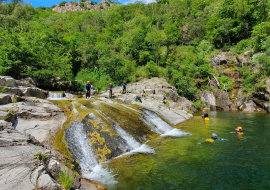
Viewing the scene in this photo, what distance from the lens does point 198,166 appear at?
22.6 feet

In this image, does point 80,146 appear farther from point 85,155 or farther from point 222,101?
point 222,101

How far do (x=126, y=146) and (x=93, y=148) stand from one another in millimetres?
1942

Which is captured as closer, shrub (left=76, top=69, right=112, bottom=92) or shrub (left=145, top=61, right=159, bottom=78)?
shrub (left=76, top=69, right=112, bottom=92)

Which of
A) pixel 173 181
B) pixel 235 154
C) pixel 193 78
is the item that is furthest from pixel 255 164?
pixel 193 78

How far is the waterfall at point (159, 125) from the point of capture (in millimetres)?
12617

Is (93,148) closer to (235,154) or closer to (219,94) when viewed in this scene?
(235,154)

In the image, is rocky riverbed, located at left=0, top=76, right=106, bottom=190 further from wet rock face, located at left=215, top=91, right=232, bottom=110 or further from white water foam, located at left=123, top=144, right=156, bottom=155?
wet rock face, located at left=215, top=91, right=232, bottom=110

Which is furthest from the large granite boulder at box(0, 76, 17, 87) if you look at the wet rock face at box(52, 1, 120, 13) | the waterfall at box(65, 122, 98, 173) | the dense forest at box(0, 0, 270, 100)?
the wet rock face at box(52, 1, 120, 13)

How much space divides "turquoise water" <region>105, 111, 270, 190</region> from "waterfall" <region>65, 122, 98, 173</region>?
0.88m

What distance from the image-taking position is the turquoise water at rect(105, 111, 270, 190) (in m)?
5.64

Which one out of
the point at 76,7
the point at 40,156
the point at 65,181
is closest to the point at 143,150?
the point at 65,181

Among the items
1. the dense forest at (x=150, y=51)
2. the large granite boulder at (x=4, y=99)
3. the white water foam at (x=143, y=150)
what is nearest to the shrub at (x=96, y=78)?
the dense forest at (x=150, y=51)

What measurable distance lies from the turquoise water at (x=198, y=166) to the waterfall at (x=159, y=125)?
2.41 meters

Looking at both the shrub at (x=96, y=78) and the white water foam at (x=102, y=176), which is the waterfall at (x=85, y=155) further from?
Result: the shrub at (x=96, y=78)
